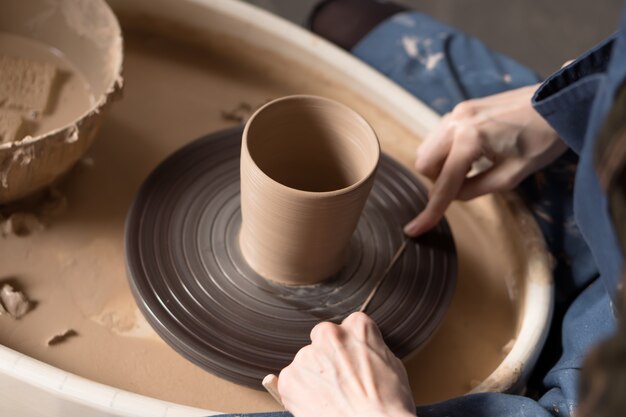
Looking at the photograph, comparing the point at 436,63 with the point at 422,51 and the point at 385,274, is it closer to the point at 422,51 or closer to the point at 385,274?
the point at 422,51

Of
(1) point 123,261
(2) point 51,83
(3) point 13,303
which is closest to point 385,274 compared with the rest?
(1) point 123,261

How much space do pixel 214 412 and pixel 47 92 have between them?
709 millimetres

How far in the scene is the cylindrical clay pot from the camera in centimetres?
107

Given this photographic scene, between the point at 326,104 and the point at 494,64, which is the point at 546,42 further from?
the point at 326,104

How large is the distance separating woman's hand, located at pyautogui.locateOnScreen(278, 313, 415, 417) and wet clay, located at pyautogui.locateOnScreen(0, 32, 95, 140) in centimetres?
64

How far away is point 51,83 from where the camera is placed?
1386 millimetres

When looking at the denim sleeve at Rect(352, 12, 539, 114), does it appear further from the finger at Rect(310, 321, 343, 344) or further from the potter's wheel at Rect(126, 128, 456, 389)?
the finger at Rect(310, 321, 343, 344)

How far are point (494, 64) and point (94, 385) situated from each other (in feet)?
3.90

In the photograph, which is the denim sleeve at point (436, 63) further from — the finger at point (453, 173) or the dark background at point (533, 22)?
the dark background at point (533, 22)

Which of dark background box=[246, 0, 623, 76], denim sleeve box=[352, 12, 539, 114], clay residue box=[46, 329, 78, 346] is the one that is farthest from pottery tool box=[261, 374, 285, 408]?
dark background box=[246, 0, 623, 76]

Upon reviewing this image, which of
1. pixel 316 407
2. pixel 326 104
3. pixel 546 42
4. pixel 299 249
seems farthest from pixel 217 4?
pixel 546 42

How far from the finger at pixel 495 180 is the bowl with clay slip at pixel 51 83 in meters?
0.68

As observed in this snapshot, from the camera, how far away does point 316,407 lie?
945mm

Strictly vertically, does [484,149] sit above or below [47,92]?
above
